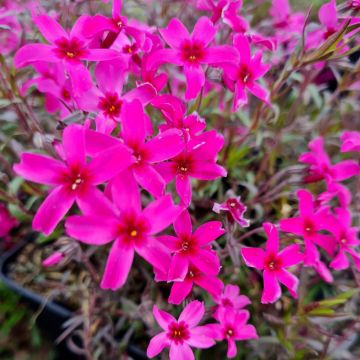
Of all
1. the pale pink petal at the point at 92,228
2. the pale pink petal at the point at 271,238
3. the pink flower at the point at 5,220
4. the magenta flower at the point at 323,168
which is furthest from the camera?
the pink flower at the point at 5,220

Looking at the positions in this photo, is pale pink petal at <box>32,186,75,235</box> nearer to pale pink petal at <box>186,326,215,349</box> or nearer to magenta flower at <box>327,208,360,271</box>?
pale pink petal at <box>186,326,215,349</box>

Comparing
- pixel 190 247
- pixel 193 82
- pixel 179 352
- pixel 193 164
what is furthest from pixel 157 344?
pixel 193 82

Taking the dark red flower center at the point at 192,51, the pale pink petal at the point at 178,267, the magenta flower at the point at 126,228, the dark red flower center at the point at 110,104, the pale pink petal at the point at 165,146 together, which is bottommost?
the pale pink petal at the point at 178,267

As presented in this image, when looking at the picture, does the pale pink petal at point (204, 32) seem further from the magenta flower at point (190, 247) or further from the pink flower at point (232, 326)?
the pink flower at point (232, 326)

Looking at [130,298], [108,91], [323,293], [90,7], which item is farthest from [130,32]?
[323,293]

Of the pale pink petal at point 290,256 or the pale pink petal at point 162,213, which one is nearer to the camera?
the pale pink petal at point 162,213

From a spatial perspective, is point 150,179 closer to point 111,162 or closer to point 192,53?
point 111,162

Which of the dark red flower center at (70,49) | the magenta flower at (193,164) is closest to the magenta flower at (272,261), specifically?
the magenta flower at (193,164)
